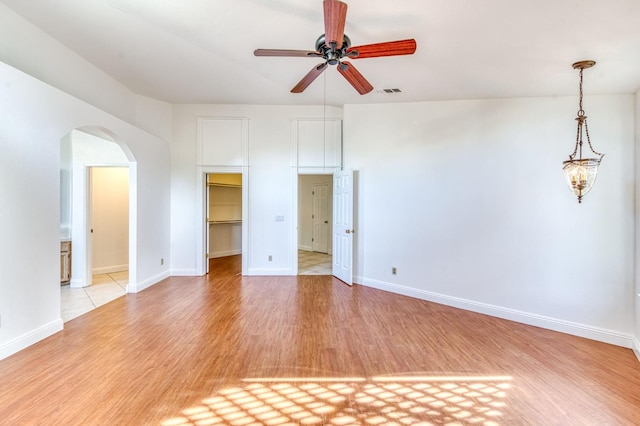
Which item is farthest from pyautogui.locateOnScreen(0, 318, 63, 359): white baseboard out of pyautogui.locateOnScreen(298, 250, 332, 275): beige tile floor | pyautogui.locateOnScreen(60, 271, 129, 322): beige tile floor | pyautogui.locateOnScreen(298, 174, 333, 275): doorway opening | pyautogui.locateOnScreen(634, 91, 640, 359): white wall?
pyautogui.locateOnScreen(634, 91, 640, 359): white wall

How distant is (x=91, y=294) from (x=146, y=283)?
2.39ft

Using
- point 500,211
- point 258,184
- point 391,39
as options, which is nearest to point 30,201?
point 258,184

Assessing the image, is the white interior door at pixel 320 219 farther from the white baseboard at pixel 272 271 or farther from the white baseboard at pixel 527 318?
the white baseboard at pixel 527 318

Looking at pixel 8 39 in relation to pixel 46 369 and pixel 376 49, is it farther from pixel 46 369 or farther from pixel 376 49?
pixel 376 49

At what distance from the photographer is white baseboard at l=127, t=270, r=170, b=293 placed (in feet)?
14.8

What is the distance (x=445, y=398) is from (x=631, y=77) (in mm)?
3615

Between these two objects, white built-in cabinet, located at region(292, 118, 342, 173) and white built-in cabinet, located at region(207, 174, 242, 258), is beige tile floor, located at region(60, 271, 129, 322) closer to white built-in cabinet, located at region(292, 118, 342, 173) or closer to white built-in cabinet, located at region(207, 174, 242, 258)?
A: white built-in cabinet, located at region(207, 174, 242, 258)

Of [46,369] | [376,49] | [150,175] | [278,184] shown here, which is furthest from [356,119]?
[46,369]

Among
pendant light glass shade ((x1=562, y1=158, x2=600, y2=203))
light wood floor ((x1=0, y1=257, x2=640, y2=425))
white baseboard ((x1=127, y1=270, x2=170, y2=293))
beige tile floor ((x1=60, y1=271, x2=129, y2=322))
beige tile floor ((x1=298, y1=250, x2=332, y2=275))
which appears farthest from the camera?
beige tile floor ((x1=298, y1=250, x2=332, y2=275))

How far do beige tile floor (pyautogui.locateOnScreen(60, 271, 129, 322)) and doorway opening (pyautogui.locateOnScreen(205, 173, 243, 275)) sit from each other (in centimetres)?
205

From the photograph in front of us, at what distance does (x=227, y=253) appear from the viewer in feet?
25.7

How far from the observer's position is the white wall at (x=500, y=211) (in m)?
3.22

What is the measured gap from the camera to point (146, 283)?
4781 millimetres

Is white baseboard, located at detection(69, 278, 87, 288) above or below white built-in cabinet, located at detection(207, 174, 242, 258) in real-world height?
below
